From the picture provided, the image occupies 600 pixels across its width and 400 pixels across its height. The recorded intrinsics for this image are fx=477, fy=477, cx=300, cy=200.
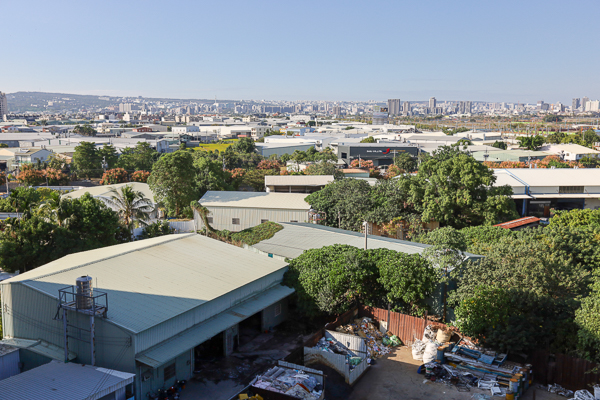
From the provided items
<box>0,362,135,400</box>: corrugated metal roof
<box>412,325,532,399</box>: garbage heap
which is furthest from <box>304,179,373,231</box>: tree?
<box>0,362,135,400</box>: corrugated metal roof

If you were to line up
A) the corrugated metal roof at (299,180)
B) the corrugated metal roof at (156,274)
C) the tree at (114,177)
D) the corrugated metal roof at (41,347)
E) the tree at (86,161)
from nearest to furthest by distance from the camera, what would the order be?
the corrugated metal roof at (41,347) → the corrugated metal roof at (156,274) → the corrugated metal roof at (299,180) → the tree at (114,177) → the tree at (86,161)

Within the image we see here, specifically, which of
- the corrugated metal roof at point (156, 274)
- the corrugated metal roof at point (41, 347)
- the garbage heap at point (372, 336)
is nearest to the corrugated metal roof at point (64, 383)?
the corrugated metal roof at point (41, 347)

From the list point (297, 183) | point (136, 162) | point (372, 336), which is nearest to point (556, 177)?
point (297, 183)

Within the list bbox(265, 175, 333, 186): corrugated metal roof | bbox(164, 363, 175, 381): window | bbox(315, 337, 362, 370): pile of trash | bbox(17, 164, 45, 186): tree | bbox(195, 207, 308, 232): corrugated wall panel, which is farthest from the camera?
bbox(17, 164, 45, 186): tree

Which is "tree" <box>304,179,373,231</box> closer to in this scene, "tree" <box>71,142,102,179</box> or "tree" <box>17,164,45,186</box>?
"tree" <box>17,164,45,186</box>

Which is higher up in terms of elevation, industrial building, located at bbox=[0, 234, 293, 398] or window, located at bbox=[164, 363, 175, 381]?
industrial building, located at bbox=[0, 234, 293, 398]

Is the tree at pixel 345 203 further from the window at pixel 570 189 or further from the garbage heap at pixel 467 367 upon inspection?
the window at pixel 570 189

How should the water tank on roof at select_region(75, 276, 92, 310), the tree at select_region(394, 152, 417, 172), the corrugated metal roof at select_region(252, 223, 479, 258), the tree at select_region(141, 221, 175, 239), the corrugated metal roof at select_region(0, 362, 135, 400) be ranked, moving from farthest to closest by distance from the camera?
the tree at select_region(394, 152, 417, 172)
the tree at select_region(141, 221, 175, 239)
the corrugated metal roof at select_region(252, 223, 479, 258)
the water tank on roof at select_region(75, 276, 92, 310)
the corrugated metal roof at select_region(0, 362, 135, 400)

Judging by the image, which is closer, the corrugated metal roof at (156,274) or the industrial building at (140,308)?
the industrial building at (140,308)
